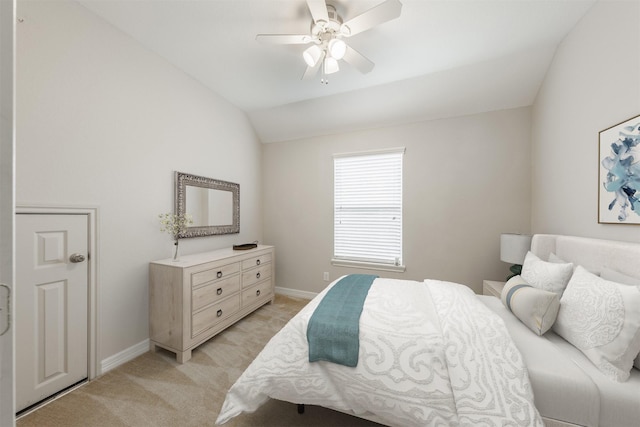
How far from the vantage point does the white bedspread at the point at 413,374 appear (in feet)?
3.51

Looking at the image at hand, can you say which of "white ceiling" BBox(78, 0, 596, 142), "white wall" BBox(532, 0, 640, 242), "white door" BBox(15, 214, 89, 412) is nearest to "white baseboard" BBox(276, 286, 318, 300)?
"white door" BBox(15, 214, 89, 412)

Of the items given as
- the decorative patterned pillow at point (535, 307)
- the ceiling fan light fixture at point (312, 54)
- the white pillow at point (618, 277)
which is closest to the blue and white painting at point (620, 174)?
the white pillow at point (618, 277)

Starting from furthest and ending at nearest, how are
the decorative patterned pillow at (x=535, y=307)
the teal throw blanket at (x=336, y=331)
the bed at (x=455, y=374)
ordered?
the decorative patterned pillow at (x=535, y=307), the teal throw blanket at (x=336, y=331), the bed at (x=455, y=374)

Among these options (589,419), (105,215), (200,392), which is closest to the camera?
(589,419)

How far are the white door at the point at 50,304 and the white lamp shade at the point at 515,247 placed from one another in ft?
12.6

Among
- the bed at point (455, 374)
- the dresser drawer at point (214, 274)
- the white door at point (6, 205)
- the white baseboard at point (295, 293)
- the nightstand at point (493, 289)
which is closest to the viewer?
the white door at point (6, 205)

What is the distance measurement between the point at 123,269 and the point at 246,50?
2.34 m

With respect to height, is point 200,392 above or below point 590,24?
below

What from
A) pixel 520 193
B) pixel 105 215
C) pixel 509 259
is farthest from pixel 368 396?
pixel 520 193

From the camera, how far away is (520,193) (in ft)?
9.05

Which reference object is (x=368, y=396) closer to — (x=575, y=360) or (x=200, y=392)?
(x=575, y=360)

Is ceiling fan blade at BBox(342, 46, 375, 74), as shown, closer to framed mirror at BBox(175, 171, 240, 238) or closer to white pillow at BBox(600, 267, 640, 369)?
framed mirror at BBox(175, 171, 240, 238)

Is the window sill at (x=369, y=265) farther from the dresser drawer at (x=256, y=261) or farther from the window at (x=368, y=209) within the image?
the dresser drawer at (x=256, y=261)

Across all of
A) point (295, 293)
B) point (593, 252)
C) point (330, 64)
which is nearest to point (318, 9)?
point (330, 64)
